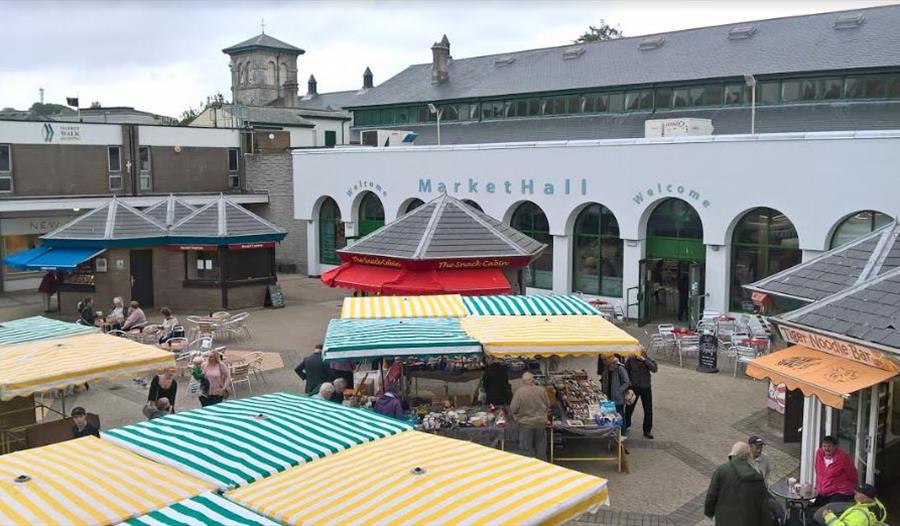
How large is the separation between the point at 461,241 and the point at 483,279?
97 cm

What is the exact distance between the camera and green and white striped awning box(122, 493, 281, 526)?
573cm

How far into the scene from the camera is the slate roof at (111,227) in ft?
78.5

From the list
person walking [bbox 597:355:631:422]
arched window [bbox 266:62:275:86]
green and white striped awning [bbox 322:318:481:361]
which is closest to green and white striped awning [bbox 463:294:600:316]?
green and white striped awning [bbox 322:318:481:361]

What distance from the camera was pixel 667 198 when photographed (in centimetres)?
2173

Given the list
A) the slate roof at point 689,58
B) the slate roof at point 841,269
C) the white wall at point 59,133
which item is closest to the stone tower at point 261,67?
the slate roof at point 689,58

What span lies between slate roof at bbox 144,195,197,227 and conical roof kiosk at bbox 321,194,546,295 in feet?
33.4

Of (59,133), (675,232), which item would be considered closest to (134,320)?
(59,133)

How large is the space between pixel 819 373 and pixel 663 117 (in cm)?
1822

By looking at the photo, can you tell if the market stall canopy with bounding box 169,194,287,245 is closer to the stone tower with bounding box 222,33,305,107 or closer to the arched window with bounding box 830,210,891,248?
the arched window with bounding box 830,210,891,248

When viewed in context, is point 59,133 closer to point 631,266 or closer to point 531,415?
point 631,266

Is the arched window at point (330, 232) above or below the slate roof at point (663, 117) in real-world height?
below

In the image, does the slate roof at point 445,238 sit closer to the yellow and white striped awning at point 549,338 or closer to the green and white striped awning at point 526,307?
the green and white striped awning at point 526,307

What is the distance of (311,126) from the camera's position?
42.7 meters

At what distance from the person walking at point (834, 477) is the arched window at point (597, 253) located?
14437mm
